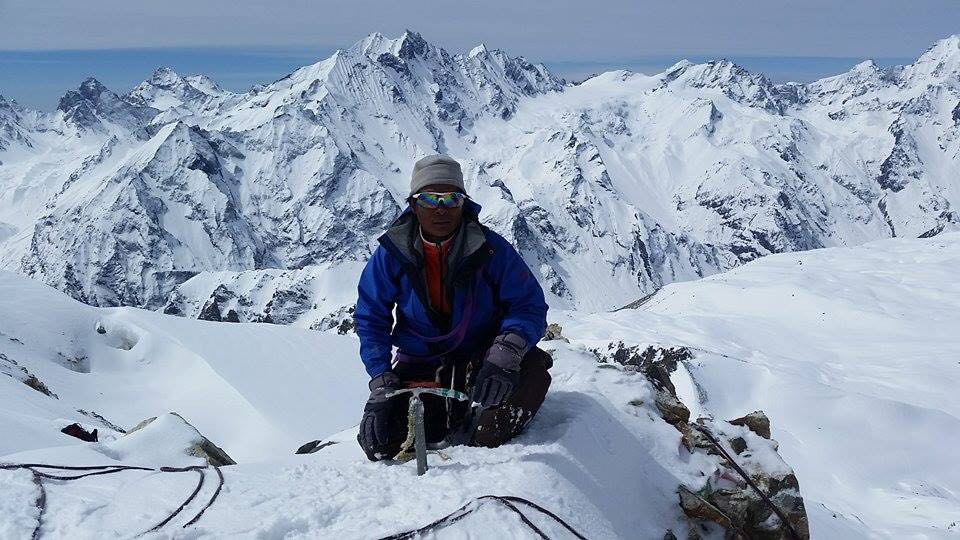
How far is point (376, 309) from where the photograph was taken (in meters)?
6.23

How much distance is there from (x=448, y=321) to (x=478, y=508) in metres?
1.94

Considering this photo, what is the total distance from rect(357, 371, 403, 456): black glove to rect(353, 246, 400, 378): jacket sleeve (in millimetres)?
171

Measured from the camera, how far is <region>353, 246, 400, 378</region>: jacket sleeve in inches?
242

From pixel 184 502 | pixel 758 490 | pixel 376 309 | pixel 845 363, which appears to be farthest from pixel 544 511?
pixel 845 363

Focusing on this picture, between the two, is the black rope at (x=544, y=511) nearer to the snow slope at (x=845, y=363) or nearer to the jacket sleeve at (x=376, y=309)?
the jacket sleeve at (x=376, y=309)

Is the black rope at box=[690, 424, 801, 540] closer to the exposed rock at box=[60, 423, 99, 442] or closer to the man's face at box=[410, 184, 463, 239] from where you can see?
the man's face at box=[410, 184, 463, 239]

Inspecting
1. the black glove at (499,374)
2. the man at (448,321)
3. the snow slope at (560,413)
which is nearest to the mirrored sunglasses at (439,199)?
the man at (448,321)

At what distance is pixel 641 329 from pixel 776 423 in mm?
24997

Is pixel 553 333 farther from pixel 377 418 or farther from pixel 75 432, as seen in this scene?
pixel 75 432

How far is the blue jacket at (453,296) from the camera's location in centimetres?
592

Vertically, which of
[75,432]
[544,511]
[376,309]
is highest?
[376,309]

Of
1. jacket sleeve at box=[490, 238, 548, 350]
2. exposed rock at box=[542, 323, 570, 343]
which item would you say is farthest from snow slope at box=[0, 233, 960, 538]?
exposed rock at box=[542, 323, 570, 343]

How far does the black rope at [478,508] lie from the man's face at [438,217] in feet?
7.55

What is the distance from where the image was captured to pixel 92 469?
570 cm
